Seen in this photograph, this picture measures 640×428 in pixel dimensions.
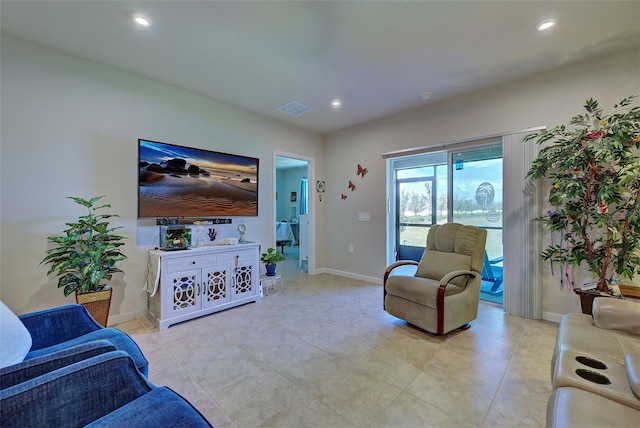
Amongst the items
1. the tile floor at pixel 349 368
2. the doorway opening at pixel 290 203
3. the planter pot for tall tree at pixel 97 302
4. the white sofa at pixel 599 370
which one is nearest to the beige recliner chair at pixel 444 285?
the tile floor at pixel 349 368

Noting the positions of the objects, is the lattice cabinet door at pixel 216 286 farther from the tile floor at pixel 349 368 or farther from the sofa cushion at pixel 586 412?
the sofa cushion at pixel 586 412

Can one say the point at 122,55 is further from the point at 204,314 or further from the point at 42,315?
the point at 204,314

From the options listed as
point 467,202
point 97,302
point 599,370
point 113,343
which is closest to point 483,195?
point 467,202

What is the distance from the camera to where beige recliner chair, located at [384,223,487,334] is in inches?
96.0

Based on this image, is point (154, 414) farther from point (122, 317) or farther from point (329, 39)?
point (329, 39)

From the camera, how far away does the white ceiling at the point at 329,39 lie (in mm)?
1968

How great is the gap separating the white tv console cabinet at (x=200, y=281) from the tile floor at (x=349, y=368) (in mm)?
133

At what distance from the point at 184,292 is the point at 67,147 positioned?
1.81 metres

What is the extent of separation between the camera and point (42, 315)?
5.24 feet

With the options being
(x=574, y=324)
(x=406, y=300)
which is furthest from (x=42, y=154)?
(x=574, y=324)

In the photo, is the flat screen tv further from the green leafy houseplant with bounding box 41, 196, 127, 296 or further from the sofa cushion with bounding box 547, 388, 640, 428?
the sofa cushion with bounding box 547, 388, 640, 428

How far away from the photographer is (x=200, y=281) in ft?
9.77

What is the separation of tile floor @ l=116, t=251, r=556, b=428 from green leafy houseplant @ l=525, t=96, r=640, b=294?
819 mm

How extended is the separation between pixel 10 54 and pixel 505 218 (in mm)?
5143
